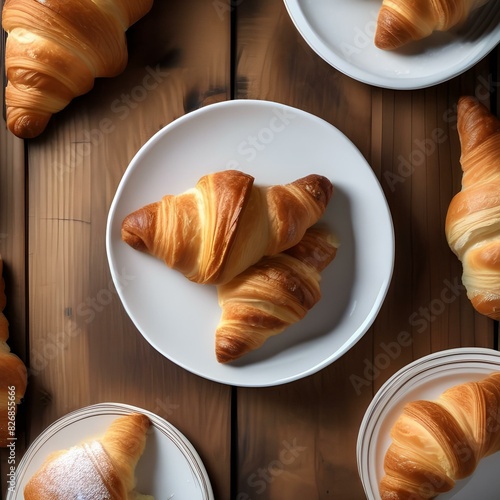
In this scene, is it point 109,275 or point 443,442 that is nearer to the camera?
point 443,442

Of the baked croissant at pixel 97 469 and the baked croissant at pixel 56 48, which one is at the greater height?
the baked croissant at pixel 56 48

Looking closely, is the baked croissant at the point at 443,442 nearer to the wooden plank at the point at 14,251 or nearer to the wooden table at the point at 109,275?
the wooden table at the point at 109,275

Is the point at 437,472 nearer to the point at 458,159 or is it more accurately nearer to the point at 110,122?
the point at 458,159

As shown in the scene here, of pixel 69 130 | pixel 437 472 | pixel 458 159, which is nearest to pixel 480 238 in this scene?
pixel 458 159

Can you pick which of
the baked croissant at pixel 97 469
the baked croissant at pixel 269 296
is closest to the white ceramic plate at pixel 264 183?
the baked croissant at pixel 269 296

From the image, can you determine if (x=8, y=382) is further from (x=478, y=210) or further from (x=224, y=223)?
(x=478, y=210)

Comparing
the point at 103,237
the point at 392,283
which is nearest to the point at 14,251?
the point at 103,237
